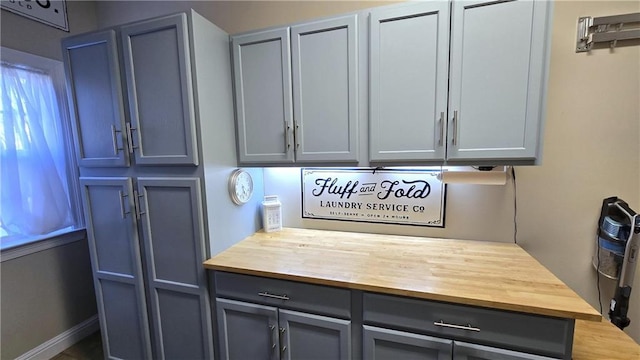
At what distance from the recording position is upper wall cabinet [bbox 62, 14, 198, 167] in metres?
1.38

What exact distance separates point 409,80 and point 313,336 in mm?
1381

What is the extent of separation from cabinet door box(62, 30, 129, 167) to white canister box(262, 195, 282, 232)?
0.87 m

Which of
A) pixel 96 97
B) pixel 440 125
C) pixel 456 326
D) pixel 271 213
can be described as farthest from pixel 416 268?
pixel 96 97

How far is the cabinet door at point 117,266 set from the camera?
1.59m

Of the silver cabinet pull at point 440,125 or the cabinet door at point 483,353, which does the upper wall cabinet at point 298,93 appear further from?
the cabinet door at point 483,353

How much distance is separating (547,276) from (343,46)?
1482 millimetres

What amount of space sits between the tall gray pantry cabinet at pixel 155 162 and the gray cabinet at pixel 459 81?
2.96ft

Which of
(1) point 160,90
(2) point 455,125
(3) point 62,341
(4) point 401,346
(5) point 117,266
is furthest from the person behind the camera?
(3) point 62,341

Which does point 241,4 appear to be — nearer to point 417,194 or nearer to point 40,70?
point 40,70

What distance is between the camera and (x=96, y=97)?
60.9 inches

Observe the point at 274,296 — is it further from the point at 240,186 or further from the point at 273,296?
the point at 240,186

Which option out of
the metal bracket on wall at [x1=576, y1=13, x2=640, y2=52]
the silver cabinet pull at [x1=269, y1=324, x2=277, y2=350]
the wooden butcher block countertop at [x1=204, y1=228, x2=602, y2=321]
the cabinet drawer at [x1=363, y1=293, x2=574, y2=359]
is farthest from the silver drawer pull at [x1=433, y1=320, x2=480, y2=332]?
the metal bracket on wall at [x1=576, y1=13, x2=640, y2=52]

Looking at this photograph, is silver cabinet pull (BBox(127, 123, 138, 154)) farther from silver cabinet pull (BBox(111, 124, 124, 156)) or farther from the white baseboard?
the white baseboard

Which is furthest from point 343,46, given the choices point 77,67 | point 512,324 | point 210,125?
point 77,67
